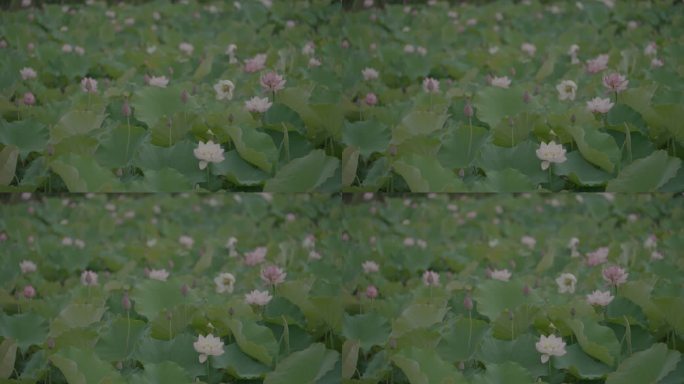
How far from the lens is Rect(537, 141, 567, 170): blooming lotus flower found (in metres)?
2.80

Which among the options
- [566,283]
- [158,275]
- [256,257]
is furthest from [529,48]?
[158,275]

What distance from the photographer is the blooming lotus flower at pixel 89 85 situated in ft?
9.93

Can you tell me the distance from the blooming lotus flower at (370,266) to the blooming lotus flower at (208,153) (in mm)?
582

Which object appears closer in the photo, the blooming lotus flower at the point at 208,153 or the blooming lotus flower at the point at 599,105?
the blooming lotus flower at the point at 208,153

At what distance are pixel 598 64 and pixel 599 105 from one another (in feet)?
1.19

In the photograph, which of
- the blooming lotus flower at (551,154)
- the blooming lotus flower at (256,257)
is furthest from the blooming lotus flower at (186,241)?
the blooming lotus flower at (551,154)

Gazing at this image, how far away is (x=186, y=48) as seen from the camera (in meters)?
3.30

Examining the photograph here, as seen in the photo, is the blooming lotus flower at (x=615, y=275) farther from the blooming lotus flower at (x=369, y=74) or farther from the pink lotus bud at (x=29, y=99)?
the pink lotus bud at (x=29, y=99)

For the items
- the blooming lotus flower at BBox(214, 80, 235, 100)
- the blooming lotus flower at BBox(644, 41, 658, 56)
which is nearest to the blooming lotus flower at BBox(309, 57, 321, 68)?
the blooming lotus flower at BBox(214, 80, 235, 100)

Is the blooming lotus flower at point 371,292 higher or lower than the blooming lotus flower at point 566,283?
higher

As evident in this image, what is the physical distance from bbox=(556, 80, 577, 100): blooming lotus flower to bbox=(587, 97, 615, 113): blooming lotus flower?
4.3 inches

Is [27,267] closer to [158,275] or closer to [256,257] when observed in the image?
[158,275]

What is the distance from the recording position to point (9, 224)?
3.21 metres

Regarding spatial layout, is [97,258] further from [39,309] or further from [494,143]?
[494,143]
